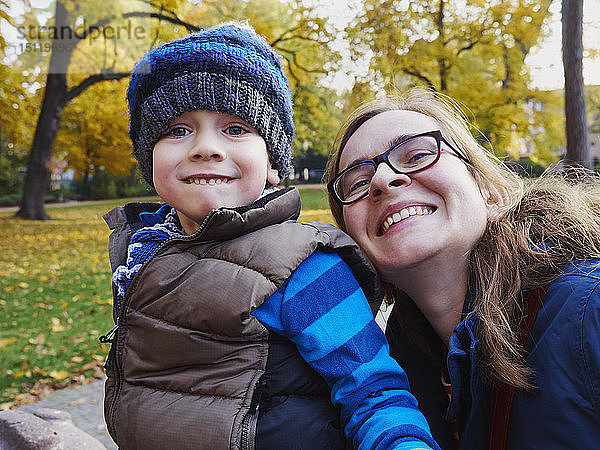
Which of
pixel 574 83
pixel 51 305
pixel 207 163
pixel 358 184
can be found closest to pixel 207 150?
pixel 207 163

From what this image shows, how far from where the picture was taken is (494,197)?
6.69 feet

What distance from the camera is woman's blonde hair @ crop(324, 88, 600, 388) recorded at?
1667 millimetres

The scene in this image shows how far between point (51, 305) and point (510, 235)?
734 centimetres

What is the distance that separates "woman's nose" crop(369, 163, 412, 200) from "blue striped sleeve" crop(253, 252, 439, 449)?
372 mm

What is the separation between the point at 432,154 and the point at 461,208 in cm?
23

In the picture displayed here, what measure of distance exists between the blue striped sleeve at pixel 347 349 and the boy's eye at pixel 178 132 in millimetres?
708

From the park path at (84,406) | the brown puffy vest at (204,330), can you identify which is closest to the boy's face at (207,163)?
the brown puffy vest at (204,330)

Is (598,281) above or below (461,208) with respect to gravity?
below

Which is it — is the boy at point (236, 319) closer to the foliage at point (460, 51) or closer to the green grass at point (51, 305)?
the green grass at point (51, 305)

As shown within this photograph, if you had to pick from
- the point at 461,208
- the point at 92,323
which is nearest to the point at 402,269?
the point at 461,208

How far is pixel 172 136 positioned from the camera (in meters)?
1.97

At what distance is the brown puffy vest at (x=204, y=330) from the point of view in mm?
1519

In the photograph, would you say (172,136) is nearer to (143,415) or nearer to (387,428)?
(143,415)

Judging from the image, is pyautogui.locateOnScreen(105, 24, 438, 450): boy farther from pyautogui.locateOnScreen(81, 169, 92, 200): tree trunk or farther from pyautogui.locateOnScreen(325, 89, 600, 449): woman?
pyautogui.locateOnScreen(81, 169, 92, 200): tree trunk
